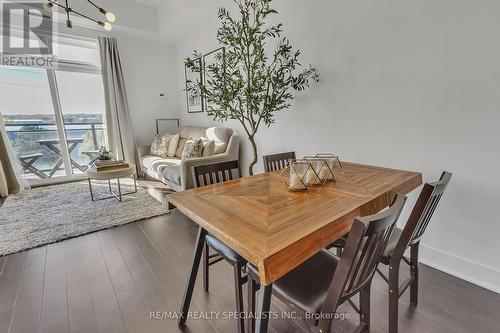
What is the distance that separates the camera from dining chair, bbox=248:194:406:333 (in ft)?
2.35

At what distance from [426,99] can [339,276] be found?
159cm

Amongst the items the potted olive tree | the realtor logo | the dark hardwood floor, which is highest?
the realtor logo

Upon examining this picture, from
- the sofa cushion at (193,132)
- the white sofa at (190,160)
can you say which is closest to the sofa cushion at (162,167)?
the white sofa at (190,160)

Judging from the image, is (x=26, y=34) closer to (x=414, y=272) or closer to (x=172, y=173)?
(x=172, y=173)

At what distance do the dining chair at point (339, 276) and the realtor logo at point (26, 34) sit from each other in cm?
502

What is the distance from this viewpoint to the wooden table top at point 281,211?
2.35 feet

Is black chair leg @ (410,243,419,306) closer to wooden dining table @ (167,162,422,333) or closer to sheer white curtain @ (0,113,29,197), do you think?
wooden dining table @ (167,162,422,333)

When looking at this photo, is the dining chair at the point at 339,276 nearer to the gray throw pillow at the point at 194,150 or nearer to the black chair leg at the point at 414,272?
the black chair leg at the point at 414,272

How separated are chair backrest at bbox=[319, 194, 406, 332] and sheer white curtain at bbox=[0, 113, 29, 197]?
4845 millimetres

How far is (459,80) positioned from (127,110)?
488cm

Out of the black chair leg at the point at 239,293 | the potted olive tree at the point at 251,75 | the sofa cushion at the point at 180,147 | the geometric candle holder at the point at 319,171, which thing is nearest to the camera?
the black chair leg at the point at 239,293

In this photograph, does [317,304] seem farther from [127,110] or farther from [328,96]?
[127,110]

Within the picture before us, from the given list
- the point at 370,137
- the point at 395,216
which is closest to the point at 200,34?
the point at 370,137

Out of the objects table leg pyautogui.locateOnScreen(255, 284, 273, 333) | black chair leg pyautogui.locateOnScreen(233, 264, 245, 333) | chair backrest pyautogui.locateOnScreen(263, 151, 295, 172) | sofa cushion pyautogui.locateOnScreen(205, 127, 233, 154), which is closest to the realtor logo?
sofa cushion pyautogui.locateOnScreen(205, 127, 233, 154)
